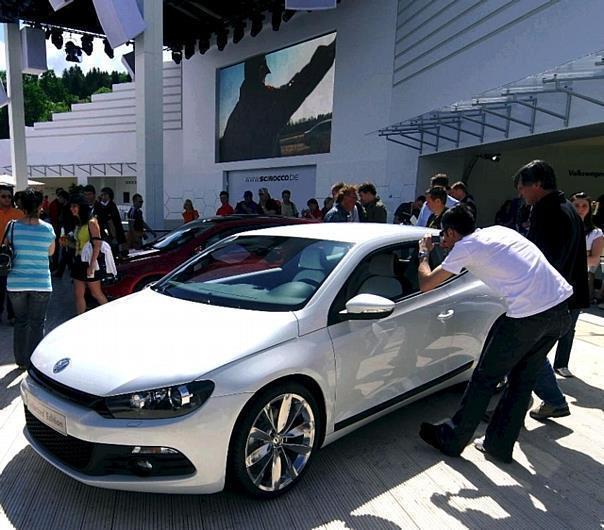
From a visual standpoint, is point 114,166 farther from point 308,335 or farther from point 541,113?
point 308,335

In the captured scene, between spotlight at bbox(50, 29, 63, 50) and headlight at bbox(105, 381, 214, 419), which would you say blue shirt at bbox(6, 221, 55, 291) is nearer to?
headlight at bbox(105, 381, 214, 419)

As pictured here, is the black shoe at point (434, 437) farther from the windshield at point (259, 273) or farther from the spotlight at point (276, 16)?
the spotlight at point (276, 16)

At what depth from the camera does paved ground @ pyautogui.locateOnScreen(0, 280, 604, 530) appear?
97.5 inches

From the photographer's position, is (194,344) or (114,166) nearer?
(194,344)

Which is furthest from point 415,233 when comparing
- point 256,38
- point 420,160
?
point 256,38

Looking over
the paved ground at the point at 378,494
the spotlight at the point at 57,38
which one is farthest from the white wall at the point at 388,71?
the paved ground at the point at 378,494

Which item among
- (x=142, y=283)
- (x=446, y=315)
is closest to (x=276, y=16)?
(x=142, y=283)

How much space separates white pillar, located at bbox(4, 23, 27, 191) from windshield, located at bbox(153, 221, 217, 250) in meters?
17.5

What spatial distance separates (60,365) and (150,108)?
14.6 metres

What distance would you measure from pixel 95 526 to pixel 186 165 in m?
24.9

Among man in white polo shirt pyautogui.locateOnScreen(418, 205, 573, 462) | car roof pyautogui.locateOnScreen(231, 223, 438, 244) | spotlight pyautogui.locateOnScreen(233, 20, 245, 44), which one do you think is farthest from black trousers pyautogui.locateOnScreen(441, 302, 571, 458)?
spotlight pyautogui.locateOnScreen(233, 20, 245, 44)

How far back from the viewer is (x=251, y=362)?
2434 mm

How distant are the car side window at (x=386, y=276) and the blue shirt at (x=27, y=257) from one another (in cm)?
283

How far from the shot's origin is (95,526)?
2391 millimetres
